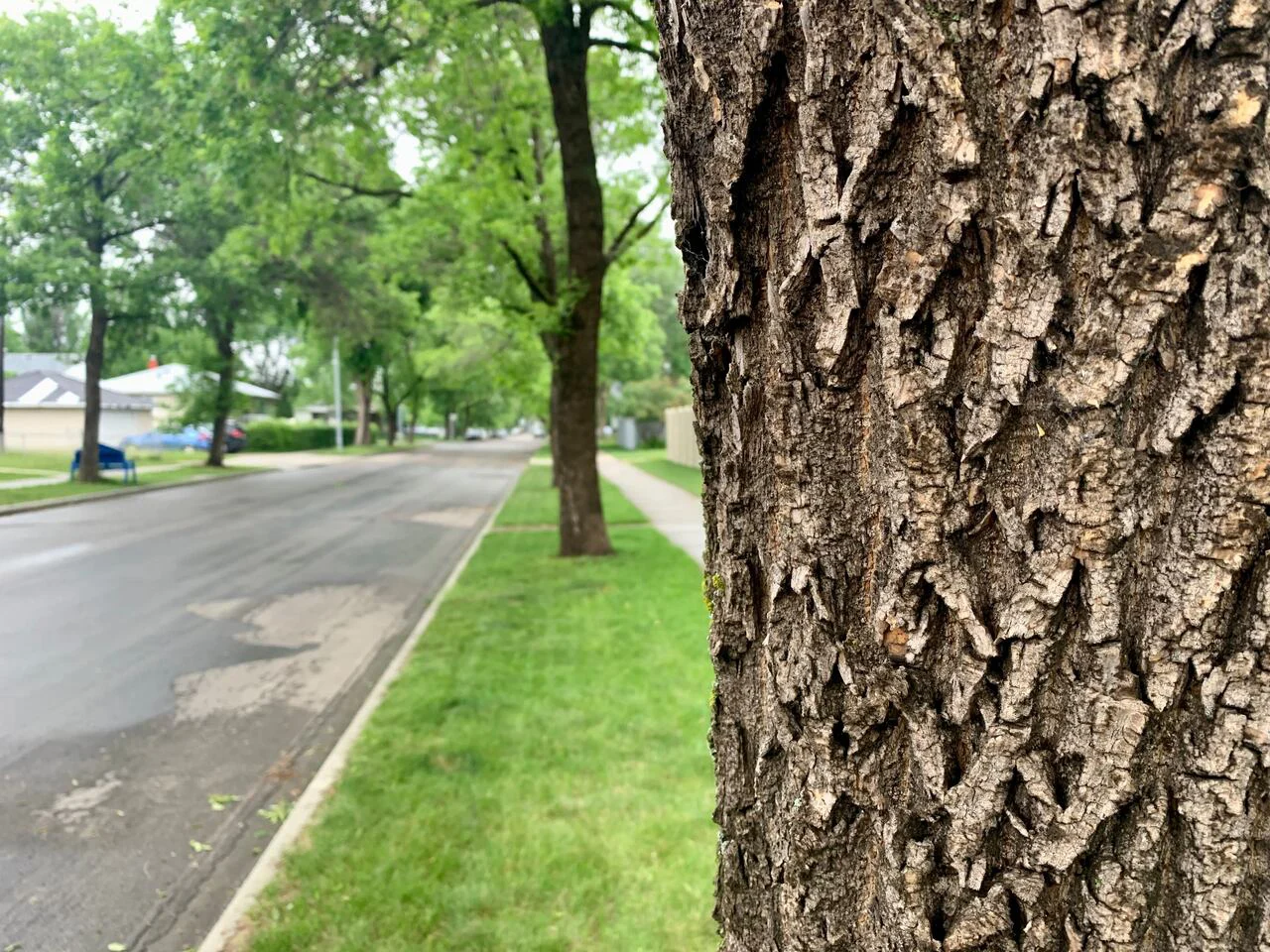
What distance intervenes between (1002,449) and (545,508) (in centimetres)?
1706

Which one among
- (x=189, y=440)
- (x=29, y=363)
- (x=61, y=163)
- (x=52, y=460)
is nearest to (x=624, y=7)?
(x=61, y=163)

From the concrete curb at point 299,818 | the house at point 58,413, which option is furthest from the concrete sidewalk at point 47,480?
the concrete curb at point 299,818

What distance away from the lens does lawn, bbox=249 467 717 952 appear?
322 cm

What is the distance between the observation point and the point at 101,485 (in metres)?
22.0

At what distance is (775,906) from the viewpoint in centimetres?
147

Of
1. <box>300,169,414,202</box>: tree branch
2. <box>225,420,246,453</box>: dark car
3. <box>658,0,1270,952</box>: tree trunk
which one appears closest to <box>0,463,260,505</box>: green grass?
<box>300,169,414,202</box>: tree branch

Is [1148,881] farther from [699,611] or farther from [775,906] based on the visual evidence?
[699,611]

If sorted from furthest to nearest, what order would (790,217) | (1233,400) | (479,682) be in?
(479,682) → (790,217) → (1233,400)

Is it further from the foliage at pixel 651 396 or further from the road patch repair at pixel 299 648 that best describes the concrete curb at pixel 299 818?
the foliage at pixel 651 396

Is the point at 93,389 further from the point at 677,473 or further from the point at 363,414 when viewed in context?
the point at 363,414

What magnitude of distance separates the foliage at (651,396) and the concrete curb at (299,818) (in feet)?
127

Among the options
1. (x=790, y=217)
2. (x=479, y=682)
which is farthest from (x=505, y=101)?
(x=790, y=217)

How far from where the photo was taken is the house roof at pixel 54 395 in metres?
45.5

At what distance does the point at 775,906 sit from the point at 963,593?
2.06 feet
